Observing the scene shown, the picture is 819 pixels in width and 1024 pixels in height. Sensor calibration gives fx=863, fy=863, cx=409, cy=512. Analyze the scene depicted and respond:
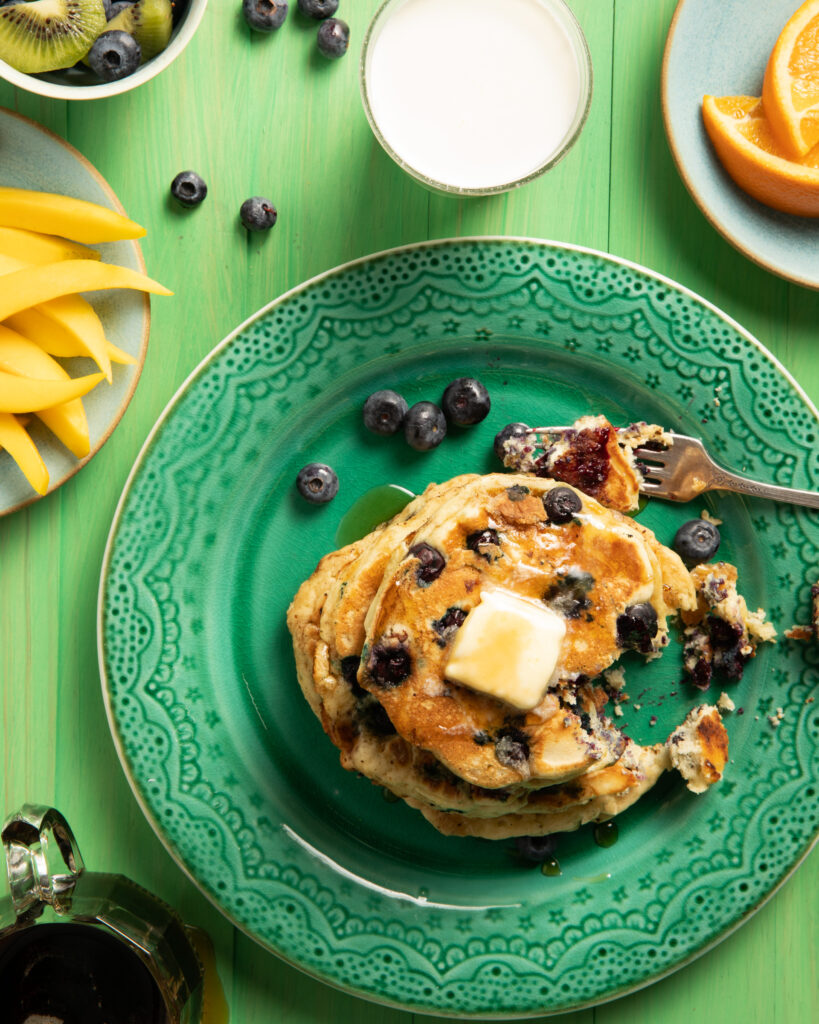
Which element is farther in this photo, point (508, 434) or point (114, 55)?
point (508, 434)

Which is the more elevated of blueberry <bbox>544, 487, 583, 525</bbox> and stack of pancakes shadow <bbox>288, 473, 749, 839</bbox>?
blueberry <bbox>544, 487, 583, 525</bbox>

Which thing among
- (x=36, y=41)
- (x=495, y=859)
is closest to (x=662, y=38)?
(x=36, y=41)

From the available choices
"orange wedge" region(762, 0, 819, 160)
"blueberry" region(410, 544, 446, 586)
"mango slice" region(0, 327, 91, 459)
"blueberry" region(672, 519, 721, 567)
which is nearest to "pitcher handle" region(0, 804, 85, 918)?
"mango slice" region(0, 327, 91, 459)

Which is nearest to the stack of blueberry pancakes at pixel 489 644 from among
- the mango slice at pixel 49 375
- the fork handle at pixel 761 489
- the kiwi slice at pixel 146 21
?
the fork handle at pixel 761 489

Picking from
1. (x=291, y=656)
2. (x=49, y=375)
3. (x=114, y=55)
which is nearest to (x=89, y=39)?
(x=114, y=55)

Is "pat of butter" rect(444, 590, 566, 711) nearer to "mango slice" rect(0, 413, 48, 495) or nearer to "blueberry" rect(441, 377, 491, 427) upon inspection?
"blueberry" rect(441, 377, 491, 427)

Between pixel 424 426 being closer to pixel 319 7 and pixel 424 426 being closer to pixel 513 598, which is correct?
pixel 513 598
